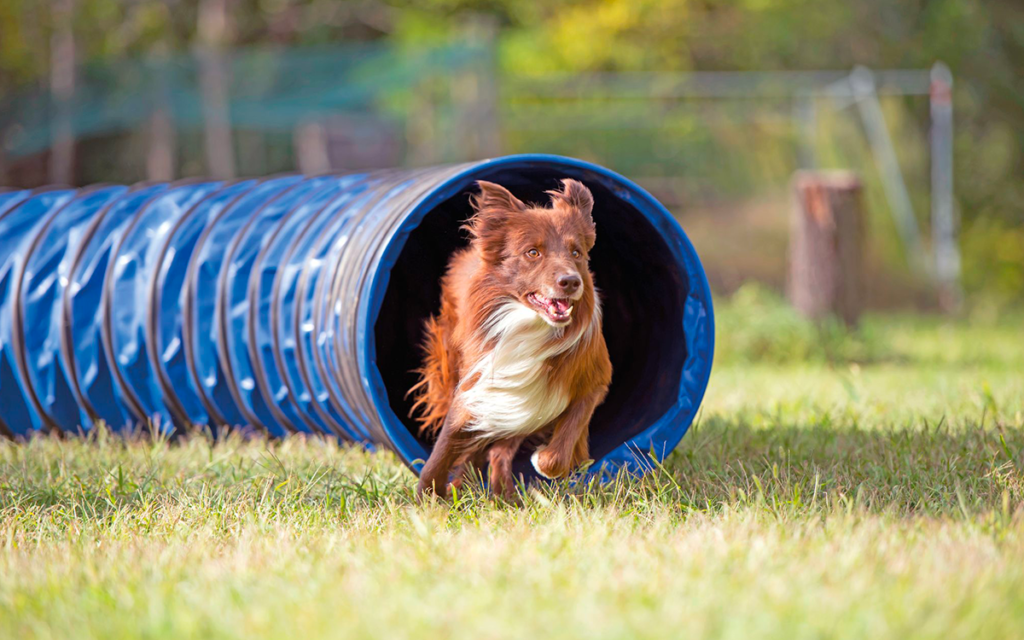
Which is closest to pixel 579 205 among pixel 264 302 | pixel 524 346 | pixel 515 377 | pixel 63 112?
pixel 524 346

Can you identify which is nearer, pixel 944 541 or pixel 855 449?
pixel 944 541

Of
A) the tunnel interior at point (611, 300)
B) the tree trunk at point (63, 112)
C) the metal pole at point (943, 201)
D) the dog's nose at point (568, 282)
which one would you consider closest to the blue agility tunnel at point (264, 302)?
the tunnel interior at point (611, 300)

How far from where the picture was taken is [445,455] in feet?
12.8

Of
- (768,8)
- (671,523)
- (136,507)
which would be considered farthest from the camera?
(768,8)

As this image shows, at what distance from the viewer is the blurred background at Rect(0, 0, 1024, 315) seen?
12.7 metres

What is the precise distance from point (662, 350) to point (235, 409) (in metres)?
2.11

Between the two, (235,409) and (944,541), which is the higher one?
(944,541)

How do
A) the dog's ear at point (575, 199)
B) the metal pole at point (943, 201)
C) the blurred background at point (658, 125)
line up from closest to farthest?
the dog's ear at point (575, 199) → the metal pole at point (943, 201) → the blurred background at point (658, 125)

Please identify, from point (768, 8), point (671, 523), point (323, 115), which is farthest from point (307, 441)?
point (768, 8)

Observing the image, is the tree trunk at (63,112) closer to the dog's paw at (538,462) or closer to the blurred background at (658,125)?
the blurred background at (658,125)

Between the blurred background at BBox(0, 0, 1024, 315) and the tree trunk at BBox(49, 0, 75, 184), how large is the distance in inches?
1.0

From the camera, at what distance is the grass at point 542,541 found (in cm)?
244

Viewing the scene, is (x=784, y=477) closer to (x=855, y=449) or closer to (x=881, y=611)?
(x=855, y=449)

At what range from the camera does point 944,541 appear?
2.99 m
